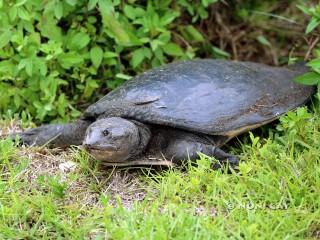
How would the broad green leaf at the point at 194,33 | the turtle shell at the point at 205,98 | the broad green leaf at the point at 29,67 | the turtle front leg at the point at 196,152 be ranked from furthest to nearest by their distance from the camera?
the broad green leaf at the point at 194,33 → the broad green leaf at the point at 29,67 → the turtle shell at the point at 205,98 → the turtle front leg at the point at 196,152

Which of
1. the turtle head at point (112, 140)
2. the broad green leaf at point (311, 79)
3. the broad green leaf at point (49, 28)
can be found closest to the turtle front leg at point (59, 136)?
the turtle head at point (112, 140)

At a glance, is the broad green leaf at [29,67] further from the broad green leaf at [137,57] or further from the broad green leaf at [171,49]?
Result: the broad green leaf at [171,49]

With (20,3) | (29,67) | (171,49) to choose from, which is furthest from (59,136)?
(171,49)

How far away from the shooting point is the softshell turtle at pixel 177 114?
337 cm

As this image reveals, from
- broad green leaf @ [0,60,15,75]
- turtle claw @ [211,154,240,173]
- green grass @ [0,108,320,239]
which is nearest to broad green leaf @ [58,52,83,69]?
broad green leaf @ [0,60,15,75]

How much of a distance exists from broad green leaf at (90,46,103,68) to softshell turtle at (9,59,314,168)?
0.51 metres

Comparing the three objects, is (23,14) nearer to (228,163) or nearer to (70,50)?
(70,50)

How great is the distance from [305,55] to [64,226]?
107 inches

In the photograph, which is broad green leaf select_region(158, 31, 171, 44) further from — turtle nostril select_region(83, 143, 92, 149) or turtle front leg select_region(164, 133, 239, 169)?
turtle nostril select_region(83, 143, 92, 149)

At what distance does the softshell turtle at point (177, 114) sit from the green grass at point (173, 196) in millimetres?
134

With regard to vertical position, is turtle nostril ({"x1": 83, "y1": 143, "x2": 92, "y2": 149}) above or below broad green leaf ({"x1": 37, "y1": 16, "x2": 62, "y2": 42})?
below

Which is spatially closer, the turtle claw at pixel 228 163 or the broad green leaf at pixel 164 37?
the turtle claw at pixel 228 163

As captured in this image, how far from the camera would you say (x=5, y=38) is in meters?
3.98

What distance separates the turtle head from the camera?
325 centimetres
